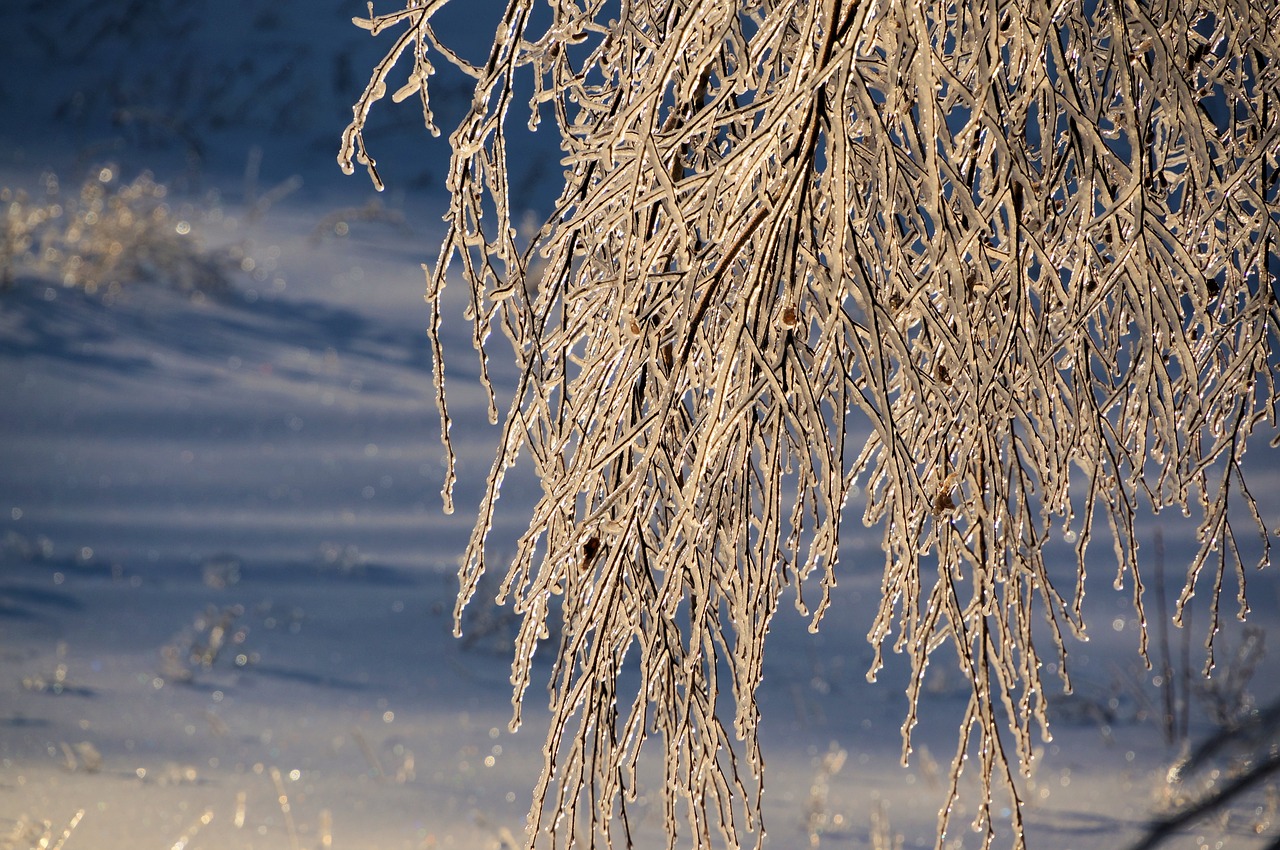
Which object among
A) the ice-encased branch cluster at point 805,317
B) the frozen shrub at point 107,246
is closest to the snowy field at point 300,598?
the frozen shrub at point 107,246

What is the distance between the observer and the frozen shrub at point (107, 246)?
26.7 ft

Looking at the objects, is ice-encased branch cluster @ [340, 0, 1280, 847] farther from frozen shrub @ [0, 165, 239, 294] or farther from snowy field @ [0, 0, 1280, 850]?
frozen shrub @ [0, 165, 239, 294]

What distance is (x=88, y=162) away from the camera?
31.0 feet

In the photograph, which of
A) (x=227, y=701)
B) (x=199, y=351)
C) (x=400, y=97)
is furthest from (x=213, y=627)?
(x=400, y=97)

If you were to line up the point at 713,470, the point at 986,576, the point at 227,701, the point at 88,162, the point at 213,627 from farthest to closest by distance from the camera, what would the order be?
the point at 88,162, the point at 213,627, the point at 227,701, the point at 986,576, the point at 713,470

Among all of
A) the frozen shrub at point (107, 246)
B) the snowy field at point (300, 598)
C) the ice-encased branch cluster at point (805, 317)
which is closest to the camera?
the ice-encased branch cluster at point (805, 317)

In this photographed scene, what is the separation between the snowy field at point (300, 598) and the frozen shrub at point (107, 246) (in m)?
0.09

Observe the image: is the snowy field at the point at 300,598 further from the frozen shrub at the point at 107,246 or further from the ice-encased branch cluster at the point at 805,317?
the ice-encased branch cluster at the point at 805,317

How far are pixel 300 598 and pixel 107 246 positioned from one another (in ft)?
14.4

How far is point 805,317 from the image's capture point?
1.32 meters

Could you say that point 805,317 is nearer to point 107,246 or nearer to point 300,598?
point 300,598

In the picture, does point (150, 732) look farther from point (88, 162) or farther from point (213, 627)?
point (88, 162)

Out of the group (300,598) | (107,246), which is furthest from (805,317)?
(107,246)

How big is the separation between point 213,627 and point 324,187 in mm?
5974
